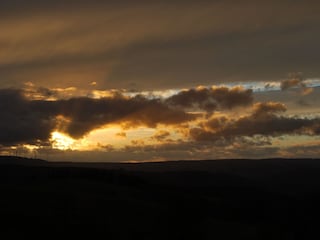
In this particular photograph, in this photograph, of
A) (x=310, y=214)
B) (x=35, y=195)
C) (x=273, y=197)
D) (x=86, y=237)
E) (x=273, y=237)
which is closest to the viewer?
(x=86, y=237)

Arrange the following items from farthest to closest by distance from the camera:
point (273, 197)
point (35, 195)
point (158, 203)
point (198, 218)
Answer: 1. point (273, 197)
2. point (158, 203)
3. point (35, 195)
4. point (198, 218)

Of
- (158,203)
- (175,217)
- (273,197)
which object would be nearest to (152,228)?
(175,217)

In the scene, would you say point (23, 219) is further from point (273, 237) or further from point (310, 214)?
point (310, 214)

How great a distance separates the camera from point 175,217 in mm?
94000

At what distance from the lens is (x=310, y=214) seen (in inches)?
5576

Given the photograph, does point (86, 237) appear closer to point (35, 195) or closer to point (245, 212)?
point (35, 195)

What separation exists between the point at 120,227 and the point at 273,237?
29292 mm

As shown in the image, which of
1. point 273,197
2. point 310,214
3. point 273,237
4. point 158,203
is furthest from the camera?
point 273,197

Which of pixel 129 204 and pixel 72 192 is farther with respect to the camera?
pixel 72 192

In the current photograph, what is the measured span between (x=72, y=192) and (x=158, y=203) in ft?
63.1

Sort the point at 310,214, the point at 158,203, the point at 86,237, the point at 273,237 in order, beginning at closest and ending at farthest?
the point at 86,237, the point at 273,237, the point at 158,203, the point at 310,214

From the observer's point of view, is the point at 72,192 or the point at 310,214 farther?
the point at 310,214

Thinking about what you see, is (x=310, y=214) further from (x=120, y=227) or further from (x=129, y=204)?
(x=120, y=227)

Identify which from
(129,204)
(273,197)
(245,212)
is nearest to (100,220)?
(129,204)
